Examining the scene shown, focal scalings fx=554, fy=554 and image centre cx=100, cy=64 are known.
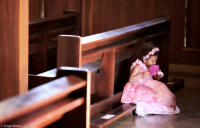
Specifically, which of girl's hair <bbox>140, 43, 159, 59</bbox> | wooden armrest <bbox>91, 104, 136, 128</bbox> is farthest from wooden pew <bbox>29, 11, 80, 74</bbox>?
wooden armrest <bbox>91, 104, 136, 128</bbox>

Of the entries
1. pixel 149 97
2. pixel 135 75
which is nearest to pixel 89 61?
pixel 135 75

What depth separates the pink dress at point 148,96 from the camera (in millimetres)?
5574

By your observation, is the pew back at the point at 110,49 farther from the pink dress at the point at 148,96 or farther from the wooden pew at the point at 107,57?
the pink dress at the point at 148,96

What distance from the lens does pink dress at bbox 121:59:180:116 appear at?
5.57 metres

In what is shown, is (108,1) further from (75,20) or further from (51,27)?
(51,27)

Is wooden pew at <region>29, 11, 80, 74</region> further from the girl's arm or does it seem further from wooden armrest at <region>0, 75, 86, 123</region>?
wooden armrest at <region>0, 75, 86, 123</region>

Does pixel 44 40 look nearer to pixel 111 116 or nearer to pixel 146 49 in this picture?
pixel 146 49

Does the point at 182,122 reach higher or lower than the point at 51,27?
lower

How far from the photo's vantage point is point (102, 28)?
8828 millimetres

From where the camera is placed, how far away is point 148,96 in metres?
5.58

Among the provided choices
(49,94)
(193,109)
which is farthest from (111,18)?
(49,94)

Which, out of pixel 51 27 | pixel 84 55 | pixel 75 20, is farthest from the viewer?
pixel 75 20

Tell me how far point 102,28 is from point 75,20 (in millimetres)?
1170

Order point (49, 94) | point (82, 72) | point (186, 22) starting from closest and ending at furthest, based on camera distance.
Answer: point (49, 94) < point (82, 72) < point (186, 22)
